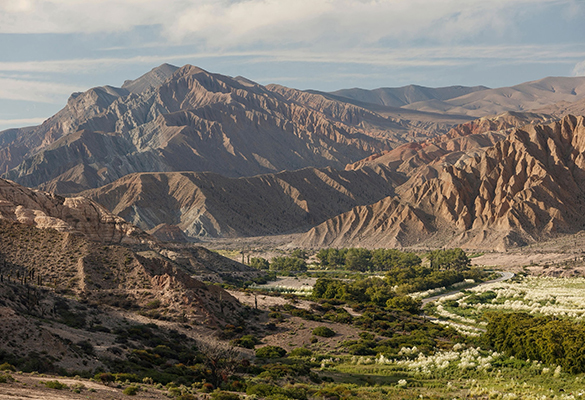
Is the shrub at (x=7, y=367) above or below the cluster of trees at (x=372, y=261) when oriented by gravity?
above

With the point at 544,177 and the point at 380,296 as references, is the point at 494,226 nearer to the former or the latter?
the point at 544,177

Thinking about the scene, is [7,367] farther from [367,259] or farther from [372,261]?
[367,259]

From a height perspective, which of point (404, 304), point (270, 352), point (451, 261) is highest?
point (270, 352)

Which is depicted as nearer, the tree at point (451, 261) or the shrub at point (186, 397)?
the shrub at point (186, 397)

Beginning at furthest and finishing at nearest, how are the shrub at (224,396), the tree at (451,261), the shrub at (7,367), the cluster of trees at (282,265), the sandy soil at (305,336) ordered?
1. the cluster of trees at (282,265)
2. the tree at (451,261)
3. the sandy soil at (305,336)
4. the shrub at (7,367)
5. the shrub at (224,396)

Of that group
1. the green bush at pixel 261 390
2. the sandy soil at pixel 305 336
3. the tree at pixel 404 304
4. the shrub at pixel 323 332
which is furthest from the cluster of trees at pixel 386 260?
the green bush at pixel 261 390

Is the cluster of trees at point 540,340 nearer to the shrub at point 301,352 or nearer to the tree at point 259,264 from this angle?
the shrub at point 301,352

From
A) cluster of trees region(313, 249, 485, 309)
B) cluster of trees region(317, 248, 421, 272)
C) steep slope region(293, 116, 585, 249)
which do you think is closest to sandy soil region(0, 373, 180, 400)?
cluster of trees region(313, 249, 485, 309)

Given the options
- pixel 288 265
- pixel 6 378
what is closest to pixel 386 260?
pixel 288 265
